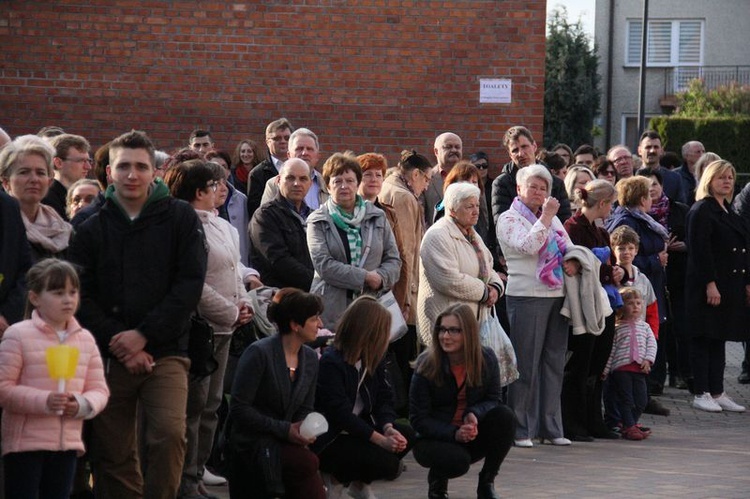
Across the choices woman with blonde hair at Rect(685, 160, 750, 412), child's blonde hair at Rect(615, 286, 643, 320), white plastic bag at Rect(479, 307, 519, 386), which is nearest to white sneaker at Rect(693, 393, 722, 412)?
woman with blonde hair at Rect(685, 160, 750, 412)

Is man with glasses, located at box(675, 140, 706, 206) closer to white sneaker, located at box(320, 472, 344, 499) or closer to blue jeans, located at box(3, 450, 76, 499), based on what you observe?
white sneaker, located at box(320, 472, 344, 499)

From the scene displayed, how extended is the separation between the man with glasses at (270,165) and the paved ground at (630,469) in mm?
2517

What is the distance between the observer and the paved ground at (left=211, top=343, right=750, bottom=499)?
899 cm

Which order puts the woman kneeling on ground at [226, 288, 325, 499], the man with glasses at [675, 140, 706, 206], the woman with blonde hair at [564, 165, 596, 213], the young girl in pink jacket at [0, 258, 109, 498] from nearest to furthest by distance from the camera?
the young girl in pink jacket at [0, 258, 109, 498], the woman kneeling on ground at [226, 288, 325, 499], the woman with blonde hair at [564, 165, 596, 213], the man with glasses at [675, 140, 706, 206]

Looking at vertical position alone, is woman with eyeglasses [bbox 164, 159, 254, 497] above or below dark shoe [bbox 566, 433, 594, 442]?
above

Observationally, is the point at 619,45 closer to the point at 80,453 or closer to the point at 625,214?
the point at 625,214

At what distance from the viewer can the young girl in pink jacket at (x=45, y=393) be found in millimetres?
6402

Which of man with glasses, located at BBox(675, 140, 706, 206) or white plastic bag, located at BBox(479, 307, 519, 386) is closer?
white plastic bag, located at BBox(479, 307, 519, 386)

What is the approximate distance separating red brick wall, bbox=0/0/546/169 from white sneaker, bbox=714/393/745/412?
4.22 m

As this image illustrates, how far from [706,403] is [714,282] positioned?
3.84ft

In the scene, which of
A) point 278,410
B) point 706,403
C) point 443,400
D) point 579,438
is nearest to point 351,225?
point 443,400

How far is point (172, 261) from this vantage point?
284 inches

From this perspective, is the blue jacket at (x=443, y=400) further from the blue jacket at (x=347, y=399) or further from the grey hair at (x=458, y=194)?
the grey hair at (x=458, y=194)

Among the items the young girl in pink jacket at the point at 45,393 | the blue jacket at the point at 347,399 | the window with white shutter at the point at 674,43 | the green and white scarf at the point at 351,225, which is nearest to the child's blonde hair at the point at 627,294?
the green and white scarf at the point at 351,225
